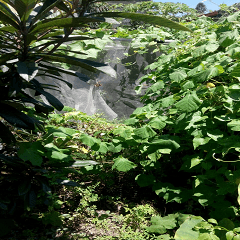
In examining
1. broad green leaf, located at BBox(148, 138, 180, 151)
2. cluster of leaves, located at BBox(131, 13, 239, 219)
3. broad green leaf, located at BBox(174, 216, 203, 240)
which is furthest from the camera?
broad green leaf, located at BBox(148, 138, 180, 151)

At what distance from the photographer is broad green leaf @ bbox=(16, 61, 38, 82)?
121 cm

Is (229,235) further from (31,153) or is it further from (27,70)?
(27,70)

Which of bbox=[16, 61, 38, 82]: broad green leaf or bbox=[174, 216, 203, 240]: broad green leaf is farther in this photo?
bbox=[174, 216, 203, 240]: broad green leaf

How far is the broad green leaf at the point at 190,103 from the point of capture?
78.8 inches

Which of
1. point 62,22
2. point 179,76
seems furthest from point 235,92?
point 62,22

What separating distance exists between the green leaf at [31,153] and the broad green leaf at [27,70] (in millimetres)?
629

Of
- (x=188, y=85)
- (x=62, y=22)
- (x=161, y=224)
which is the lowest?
(x=161, y=224)

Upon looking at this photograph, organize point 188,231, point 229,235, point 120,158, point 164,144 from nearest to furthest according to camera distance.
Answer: point 229,235
point 188,231
point 164,144
point 120,158

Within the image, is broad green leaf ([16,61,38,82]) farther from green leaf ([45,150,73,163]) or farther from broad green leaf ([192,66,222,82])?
broad green leaf ([192,66,222,82])

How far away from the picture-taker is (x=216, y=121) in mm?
2035

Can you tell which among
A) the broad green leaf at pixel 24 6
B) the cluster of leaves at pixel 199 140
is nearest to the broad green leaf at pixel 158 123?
the cluster of leaves at pixel 199 140

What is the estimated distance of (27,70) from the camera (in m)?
1.27

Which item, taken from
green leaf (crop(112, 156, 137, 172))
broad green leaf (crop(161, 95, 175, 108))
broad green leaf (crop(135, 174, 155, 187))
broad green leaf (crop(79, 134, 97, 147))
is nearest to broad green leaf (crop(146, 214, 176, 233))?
broad green leaf (crop(135, 174, 155, 187))

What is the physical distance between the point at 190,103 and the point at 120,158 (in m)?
0.71
